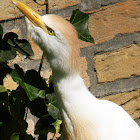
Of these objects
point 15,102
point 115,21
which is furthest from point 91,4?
point 15,102

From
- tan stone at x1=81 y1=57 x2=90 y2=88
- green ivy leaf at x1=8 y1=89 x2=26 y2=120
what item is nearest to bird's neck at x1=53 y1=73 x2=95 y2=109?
green ivy leaf at x1=8 y1=89 x2=26 y2=120

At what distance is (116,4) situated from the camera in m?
1.18

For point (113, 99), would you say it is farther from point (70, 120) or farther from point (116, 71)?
point (70, 120)

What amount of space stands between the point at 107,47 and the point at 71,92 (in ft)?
1.24

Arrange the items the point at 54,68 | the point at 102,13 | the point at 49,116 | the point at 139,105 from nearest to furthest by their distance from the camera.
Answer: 1. the point at 54,68
2. the point at 49,116
3. the point at 102,13
4. the point at 139,105

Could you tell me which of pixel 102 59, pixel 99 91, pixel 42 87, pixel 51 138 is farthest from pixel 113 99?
pixel 42 87

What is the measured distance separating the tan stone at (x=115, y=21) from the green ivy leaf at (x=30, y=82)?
0.35m

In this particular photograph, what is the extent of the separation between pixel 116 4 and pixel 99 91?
1.15ft

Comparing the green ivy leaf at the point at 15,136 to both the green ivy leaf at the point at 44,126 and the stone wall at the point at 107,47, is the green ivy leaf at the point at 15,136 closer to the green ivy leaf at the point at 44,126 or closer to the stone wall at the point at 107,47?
the green ivy leaf at the point at 44,126

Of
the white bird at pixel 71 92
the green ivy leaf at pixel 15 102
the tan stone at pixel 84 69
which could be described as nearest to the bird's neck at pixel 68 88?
the white bird at pixel 71 92

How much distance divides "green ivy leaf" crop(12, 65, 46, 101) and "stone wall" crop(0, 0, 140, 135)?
0.20 m

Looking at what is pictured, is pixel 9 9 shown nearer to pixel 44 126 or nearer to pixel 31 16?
pixel 31 16

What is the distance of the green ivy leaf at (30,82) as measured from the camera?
90 cm

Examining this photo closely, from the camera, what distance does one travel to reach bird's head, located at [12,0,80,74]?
82cm
